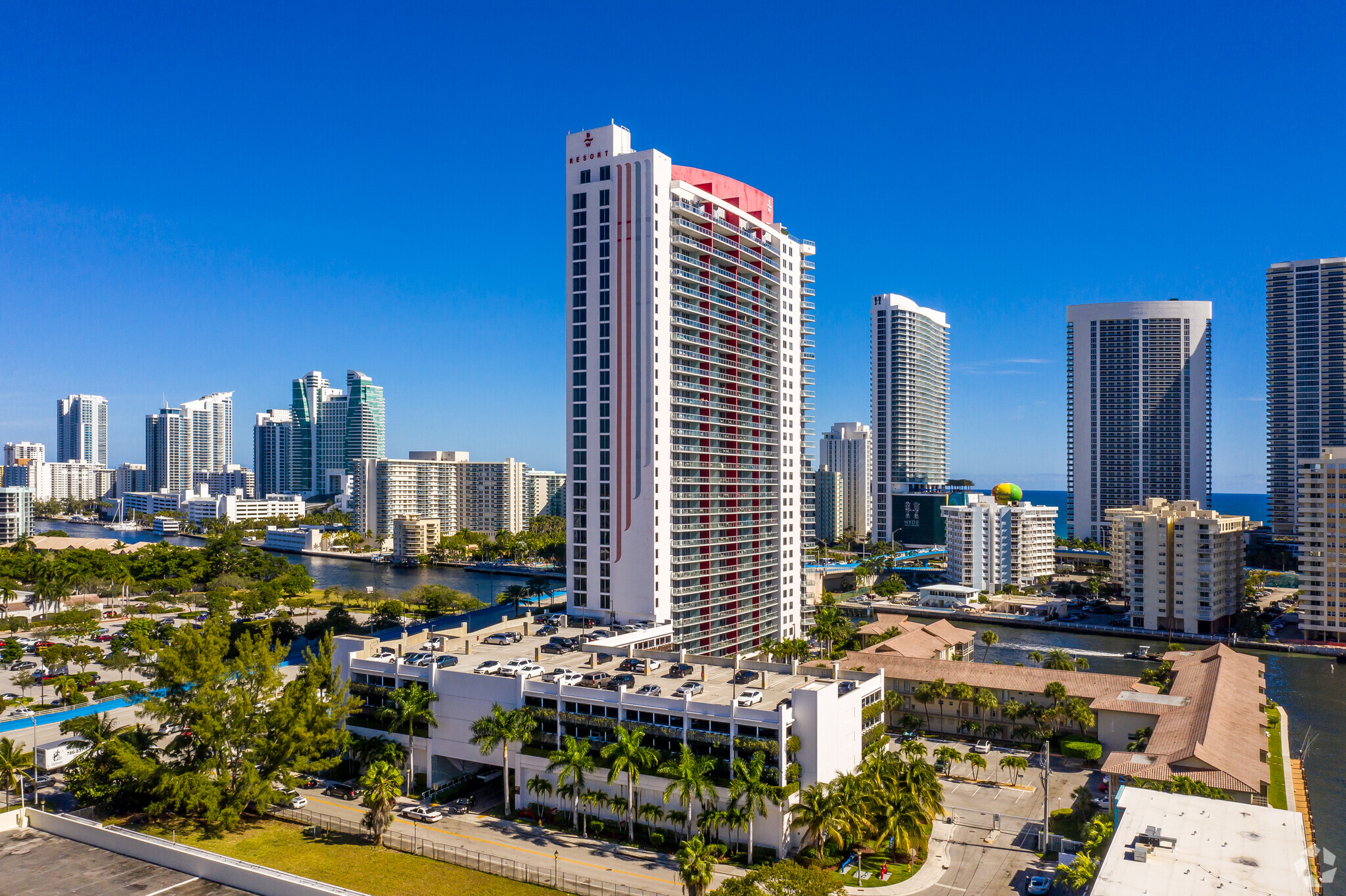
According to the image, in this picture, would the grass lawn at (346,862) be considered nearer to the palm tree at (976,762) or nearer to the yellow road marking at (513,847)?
the yellow road marking at (513,847)

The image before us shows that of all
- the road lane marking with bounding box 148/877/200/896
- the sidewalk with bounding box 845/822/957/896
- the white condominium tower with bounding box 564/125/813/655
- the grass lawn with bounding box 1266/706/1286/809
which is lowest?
the grass lawn with bounding box 1266/706/1286/809

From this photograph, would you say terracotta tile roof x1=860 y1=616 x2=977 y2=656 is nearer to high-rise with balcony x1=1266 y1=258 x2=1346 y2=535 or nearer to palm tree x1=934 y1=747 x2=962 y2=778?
palm tree x1=934 y1=747 x2=962 y2=778

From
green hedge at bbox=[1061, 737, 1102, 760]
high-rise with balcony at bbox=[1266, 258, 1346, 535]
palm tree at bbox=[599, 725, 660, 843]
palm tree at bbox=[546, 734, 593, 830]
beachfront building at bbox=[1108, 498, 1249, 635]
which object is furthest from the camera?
high-rise with balcony at bbox=[1266, 258, 1346, 535]

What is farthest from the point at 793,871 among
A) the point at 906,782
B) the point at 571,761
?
the point at 571,761

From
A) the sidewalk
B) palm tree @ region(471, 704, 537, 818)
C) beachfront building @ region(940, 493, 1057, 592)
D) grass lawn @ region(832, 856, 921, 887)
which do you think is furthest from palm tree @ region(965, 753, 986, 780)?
beachfront building @ region(940, 493, 1057, 592)

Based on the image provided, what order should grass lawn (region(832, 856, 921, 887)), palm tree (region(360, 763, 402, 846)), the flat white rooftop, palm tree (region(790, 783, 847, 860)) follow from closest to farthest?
the flat white rooftop, grass lawn (region(832, 856, 921, 887)), palm tree (region(790, 783, 847, 860)), palm tree (region(360, 763, 402, 846))

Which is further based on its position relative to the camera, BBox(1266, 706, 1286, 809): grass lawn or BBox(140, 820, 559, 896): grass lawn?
BBox(1266, 706, 1286, 809): grass lawn

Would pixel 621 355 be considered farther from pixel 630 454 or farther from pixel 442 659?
pixel 442 659
